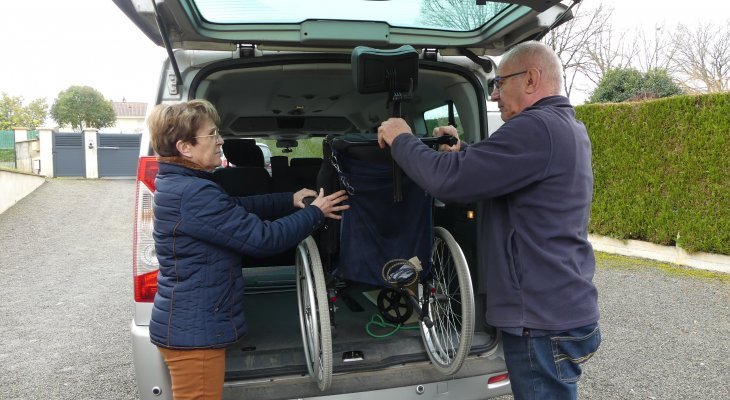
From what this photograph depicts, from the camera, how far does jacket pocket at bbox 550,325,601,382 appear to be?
183cm

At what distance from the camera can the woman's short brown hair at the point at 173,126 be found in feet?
6.61

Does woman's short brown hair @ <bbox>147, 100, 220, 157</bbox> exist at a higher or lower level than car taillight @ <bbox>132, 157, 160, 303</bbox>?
higher

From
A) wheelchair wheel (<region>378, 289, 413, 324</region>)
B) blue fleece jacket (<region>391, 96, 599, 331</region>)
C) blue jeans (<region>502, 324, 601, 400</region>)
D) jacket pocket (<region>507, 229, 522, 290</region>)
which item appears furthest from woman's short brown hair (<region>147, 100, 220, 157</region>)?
wheelchair wheel (<region>378, 289, 413, 324</region>)

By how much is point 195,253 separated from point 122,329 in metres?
3.41

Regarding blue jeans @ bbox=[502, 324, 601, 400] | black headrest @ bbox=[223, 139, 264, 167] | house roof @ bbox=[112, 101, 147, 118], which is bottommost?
blue jeans @ bbox=[502, 324, 601, 400]

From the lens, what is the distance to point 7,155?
1767cm

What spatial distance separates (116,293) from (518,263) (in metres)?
5.51

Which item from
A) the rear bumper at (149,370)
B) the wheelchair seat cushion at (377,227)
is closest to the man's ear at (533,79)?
the wheelchair seat cushion at (377,227)

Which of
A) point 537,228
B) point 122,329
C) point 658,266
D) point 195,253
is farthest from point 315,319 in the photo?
point 658,266

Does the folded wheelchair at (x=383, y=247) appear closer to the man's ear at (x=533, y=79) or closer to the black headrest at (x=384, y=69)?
the black headrest at (x=384, y=69)

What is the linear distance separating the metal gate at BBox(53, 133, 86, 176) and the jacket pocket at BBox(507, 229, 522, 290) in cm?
2206

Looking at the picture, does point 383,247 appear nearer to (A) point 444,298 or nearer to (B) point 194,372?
(A) point 444,298

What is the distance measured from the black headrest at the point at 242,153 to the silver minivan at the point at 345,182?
0.99 m

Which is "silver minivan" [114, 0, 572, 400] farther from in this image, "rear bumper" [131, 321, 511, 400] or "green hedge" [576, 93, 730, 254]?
"green hedge" [576, 93, 730, 254]
